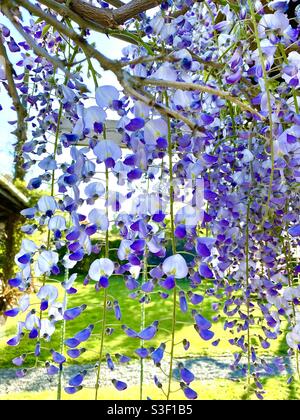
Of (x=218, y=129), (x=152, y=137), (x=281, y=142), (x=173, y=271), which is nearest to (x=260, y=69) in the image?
(x=281, y=142)

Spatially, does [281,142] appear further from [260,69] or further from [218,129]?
[218,129]

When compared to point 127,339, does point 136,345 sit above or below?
below

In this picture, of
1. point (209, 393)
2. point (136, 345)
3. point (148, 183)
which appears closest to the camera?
point (148, 183)

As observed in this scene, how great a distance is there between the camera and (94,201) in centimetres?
66

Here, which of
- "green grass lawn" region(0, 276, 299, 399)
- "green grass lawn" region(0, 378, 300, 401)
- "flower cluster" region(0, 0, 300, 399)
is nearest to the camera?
"flower cluster" region(0, 0, 300, 399)

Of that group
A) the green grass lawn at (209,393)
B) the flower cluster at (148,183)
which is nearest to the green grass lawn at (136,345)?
the green grass lawn at (209,393)

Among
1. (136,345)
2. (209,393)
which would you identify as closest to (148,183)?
(209,393)

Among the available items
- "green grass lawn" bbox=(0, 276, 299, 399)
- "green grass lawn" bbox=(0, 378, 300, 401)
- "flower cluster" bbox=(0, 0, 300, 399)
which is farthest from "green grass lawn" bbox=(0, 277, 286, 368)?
"flower cluster" bbox=(0, 0, 300, 399)

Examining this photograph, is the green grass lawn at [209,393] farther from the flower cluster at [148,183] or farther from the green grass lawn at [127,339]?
the flower cluster at [148,183]

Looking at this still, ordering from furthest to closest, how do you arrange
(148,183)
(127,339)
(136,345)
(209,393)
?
(127,339) → (136,345) → (209,393) → (148,183)

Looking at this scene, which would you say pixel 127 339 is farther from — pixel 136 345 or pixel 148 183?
pixel 148 183

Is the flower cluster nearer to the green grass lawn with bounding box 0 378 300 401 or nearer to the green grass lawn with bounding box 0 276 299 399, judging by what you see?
the green grass lawn with bounding box 0 276 299 399

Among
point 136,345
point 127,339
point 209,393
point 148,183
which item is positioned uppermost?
point 127,339

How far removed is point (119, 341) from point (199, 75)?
4.00 meters
